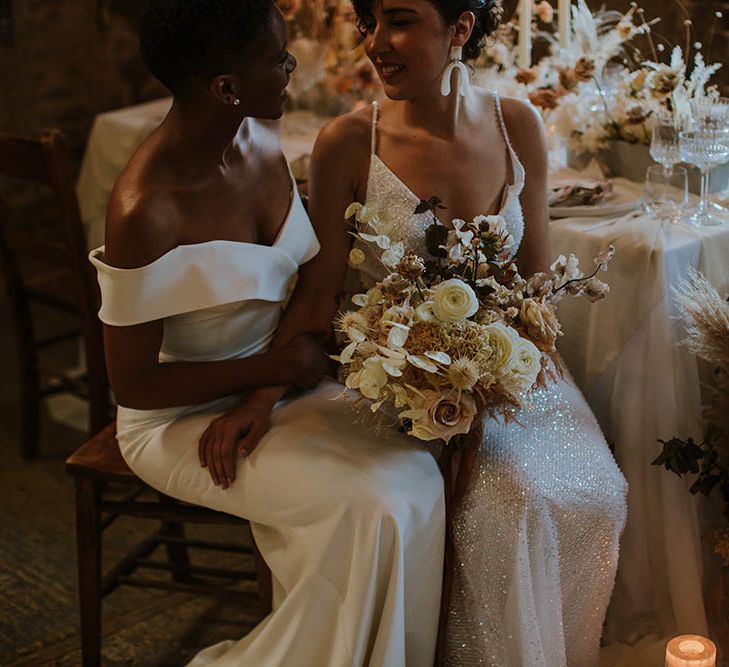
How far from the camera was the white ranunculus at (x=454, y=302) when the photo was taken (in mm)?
2006

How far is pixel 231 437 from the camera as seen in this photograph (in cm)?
226

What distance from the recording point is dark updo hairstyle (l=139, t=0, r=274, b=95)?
6.84 ft

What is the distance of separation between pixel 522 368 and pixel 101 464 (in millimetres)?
967

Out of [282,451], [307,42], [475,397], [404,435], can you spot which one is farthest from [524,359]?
[307,42]

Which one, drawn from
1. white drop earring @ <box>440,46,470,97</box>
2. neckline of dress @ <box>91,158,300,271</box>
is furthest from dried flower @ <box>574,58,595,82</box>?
neckline of dress @ <box>91,158,300,271</box>

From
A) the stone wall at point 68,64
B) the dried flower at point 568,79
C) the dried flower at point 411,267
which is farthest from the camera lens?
the stone wall at point 68,64

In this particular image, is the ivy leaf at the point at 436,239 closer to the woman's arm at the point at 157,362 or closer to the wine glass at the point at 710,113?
the woman's arm at the point at 157,362

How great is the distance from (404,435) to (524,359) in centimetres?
36

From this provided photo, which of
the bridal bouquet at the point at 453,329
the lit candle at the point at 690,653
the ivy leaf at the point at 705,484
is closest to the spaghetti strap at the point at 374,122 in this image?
the bridal bouquet at the point at 453,329

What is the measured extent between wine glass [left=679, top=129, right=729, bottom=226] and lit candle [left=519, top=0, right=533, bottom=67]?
1.95ft

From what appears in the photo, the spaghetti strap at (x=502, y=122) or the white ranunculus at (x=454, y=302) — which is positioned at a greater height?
the spaghetti strap at (x=502, y=122)

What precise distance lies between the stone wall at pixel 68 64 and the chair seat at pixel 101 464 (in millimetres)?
3338

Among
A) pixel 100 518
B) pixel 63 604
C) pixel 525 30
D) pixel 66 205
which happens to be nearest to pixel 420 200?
pixel 525 30

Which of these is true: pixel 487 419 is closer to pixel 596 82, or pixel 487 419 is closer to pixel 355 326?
pixel 355 326
